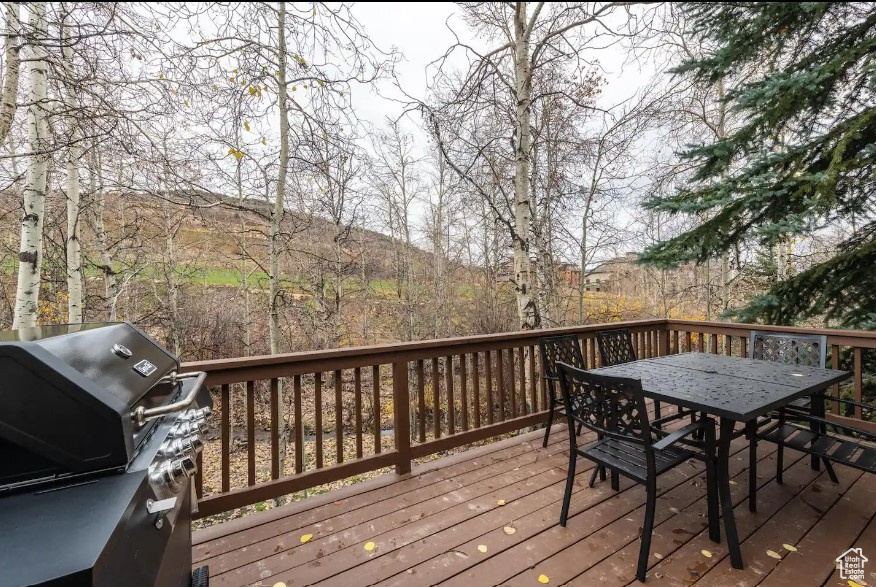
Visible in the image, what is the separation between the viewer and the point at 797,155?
139 inches

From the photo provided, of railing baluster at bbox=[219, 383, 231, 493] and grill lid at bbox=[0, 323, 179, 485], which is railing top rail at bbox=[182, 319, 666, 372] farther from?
grill lid at bbox=[0, 323, 179, 485]

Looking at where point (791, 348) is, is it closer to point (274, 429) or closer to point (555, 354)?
point (555, 354)

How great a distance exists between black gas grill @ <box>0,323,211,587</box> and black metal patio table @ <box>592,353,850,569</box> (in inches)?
85.0

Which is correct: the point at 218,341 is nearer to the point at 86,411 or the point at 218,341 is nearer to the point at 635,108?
the point at 86,411

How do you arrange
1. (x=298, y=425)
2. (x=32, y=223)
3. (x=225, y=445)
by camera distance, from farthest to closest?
(x=32, y=223) < (x=298, y=425) < (x=225, y=445)

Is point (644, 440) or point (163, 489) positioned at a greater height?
point (163, 489)

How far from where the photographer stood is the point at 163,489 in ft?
2.96

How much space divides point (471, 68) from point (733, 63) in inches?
117

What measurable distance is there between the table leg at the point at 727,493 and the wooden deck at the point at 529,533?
0.07 metres

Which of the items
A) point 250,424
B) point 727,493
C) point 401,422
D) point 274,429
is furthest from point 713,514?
point 250,424

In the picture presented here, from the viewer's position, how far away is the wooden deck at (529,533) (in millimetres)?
1708

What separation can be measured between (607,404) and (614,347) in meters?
1.74

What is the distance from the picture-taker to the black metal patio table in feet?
5.86

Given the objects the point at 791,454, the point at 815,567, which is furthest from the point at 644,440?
the point at 791,454
